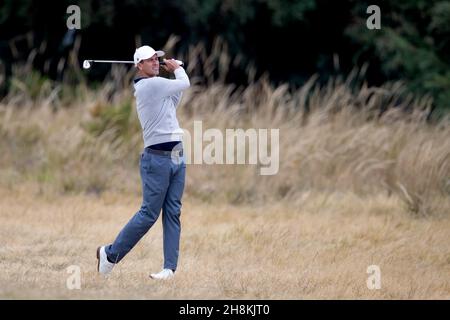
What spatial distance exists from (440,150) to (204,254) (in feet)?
13.1

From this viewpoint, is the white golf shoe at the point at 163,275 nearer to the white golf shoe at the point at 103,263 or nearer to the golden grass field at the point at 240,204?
the golden grass field at the point at 240,204

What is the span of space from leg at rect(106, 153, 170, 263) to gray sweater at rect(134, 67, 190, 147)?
194 millimetres

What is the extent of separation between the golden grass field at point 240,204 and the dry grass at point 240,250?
0.07 feet

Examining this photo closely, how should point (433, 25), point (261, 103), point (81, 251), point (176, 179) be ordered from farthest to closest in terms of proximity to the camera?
1. point (433, 25)
2. point (261, 103)
3. point (81, 251)
4. point (176, 179)

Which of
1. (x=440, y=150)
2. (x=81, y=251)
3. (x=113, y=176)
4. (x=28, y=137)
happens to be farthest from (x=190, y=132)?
(x=81, y=251)

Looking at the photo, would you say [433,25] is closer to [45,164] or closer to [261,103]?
[261,103]

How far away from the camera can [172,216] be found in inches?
311

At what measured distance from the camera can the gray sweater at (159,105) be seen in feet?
25.0

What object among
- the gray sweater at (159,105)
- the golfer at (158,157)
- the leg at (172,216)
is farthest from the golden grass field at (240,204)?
the gray sweater at (159,105)

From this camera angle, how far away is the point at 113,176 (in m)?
12.6

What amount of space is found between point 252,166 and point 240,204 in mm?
740

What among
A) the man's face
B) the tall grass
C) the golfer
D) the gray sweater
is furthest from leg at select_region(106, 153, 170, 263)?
the tall grass

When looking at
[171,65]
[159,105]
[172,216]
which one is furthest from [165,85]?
[172,216]

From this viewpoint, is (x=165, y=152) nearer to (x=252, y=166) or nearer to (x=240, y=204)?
(x=240, y=204)
